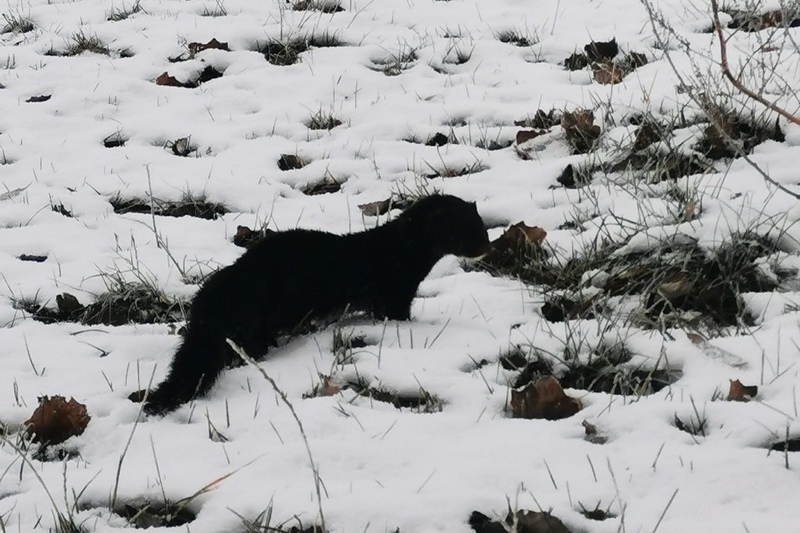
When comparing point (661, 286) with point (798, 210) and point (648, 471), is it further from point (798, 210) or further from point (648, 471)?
point (648, 471)

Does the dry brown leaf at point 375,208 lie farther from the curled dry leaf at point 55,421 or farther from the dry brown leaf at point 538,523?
the dry brown leaf at point 538,523

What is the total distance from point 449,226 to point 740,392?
4.82 ft

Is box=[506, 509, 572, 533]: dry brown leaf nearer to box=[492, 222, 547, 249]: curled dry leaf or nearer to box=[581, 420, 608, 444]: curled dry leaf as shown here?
box=[581, 420, 608, 444]: curled dry leaf

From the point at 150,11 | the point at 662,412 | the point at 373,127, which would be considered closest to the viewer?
the point at 662,412

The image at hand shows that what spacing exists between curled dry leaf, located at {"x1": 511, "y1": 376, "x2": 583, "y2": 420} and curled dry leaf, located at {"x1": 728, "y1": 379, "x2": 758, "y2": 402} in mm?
446

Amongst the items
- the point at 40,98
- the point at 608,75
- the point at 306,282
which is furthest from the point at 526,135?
the point at 40,98

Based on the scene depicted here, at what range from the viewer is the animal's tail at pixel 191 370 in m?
2.85

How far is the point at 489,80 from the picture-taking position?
583 cm

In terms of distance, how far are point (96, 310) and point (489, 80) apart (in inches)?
126

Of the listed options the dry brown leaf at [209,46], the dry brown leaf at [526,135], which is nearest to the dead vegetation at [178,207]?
the dry brown leaf at [526,135]

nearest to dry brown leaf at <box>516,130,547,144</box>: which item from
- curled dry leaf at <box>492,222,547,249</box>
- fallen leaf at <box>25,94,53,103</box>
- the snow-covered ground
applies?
the snow-covered ground

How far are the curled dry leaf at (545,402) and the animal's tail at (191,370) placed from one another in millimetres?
1021

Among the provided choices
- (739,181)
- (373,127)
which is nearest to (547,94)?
(373,127)

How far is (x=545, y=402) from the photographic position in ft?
8.85
